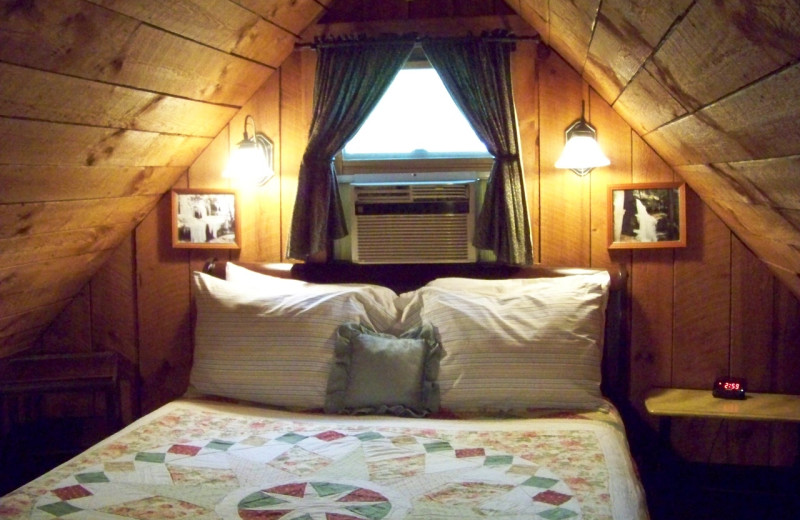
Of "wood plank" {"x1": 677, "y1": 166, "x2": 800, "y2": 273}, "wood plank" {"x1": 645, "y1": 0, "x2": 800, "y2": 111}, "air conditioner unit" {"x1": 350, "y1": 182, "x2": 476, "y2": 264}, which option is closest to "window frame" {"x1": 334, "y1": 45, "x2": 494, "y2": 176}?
"air conditioner unit" {"x1": 350, "y1": 182, "x2": 476, "y2": 264}

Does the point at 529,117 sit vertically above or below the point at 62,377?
above

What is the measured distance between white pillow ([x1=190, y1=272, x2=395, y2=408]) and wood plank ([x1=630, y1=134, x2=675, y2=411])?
3.18 ft

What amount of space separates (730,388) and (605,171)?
36.0 inches

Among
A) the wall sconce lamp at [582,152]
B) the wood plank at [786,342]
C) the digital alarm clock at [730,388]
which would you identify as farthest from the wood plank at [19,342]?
the wood plank at [786,342]

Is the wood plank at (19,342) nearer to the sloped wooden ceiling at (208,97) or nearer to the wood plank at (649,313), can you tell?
the sloped wooden ceiling at (208,97)

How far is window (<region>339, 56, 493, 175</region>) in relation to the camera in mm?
3324

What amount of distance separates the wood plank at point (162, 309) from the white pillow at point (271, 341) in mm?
471

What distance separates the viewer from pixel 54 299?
327 centimetres

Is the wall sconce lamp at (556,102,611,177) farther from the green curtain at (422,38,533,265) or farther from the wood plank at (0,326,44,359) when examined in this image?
the wood plank at (0,326,44,359)

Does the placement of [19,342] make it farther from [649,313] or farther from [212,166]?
[649,313]

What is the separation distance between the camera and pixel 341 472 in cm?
215

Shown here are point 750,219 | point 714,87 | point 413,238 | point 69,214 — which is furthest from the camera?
point 413,238

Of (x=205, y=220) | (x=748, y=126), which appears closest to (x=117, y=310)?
(x=205, y=220)

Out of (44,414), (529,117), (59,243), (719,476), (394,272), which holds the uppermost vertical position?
(529,117)
